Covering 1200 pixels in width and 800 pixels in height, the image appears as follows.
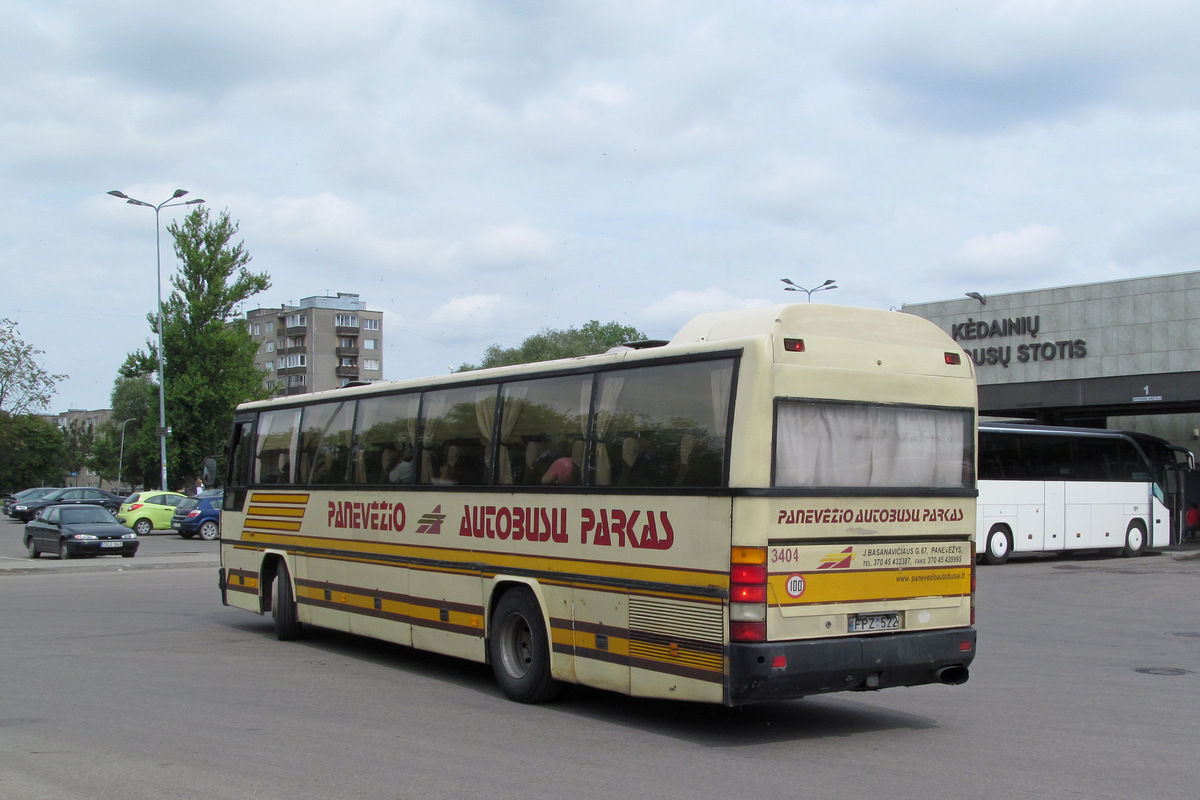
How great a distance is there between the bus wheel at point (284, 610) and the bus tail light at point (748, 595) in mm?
7722

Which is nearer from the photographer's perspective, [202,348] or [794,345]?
[794,345]

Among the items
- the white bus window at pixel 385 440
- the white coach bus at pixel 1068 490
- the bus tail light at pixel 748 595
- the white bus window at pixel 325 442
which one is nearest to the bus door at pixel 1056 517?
the white coach bus at pixel 1068 490

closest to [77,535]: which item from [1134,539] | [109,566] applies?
[109,566]

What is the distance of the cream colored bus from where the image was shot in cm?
798

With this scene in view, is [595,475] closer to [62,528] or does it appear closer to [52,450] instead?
[62,528]

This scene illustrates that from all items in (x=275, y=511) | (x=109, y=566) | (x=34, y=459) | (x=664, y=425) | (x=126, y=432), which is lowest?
(x=109, y=566)

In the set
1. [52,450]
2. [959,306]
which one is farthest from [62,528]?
[52,450]

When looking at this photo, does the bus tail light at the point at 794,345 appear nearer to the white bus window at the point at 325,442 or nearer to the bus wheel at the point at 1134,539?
the white bus window at the point at 325,442

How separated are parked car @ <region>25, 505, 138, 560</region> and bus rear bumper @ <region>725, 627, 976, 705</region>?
2568 cm

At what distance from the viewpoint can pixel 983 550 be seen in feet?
94.8

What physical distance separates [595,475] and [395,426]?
11.9 ft

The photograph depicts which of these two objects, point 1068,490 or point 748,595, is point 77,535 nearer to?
point 1068,490

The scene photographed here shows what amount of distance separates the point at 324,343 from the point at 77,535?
95.1m

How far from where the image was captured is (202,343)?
194ft
